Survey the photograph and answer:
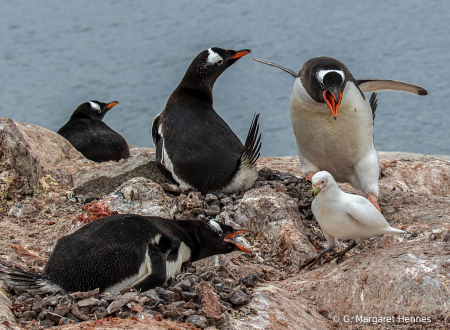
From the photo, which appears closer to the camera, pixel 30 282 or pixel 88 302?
pixel 88 302

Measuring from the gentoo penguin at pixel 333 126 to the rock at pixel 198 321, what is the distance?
178 centimetres

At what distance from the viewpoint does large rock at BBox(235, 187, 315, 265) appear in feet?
10.5

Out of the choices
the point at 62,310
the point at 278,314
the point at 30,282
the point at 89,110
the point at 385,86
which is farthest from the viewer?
the point at 89,110

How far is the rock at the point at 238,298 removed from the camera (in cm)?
228

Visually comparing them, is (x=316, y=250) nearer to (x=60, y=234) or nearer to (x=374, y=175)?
(x=374, y=175)

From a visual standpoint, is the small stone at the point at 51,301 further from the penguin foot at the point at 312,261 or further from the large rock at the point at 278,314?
the penguin foot at the point at 312,261

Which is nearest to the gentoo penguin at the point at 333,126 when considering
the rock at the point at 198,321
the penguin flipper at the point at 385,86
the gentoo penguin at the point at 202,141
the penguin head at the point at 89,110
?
the penguin flipper at the point at 385,86

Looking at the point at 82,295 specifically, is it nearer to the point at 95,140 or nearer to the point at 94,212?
the point at 94,212

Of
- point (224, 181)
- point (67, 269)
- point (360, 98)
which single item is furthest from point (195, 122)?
point (67, 269)

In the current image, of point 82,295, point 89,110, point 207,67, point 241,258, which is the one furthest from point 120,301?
point 89,110

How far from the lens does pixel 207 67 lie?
14.3ft

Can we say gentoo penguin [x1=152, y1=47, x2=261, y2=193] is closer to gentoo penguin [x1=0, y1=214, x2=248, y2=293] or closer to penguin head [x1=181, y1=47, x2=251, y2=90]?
penguin head [x1=181, y1=47, x2=251, y2=90]

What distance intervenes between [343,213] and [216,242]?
71 centimetres

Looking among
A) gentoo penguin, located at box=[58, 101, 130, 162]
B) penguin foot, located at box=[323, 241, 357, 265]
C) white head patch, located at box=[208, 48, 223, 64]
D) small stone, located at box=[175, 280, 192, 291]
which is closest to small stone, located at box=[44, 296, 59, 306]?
small stone, located at box=[175, 280, 192, 291]
